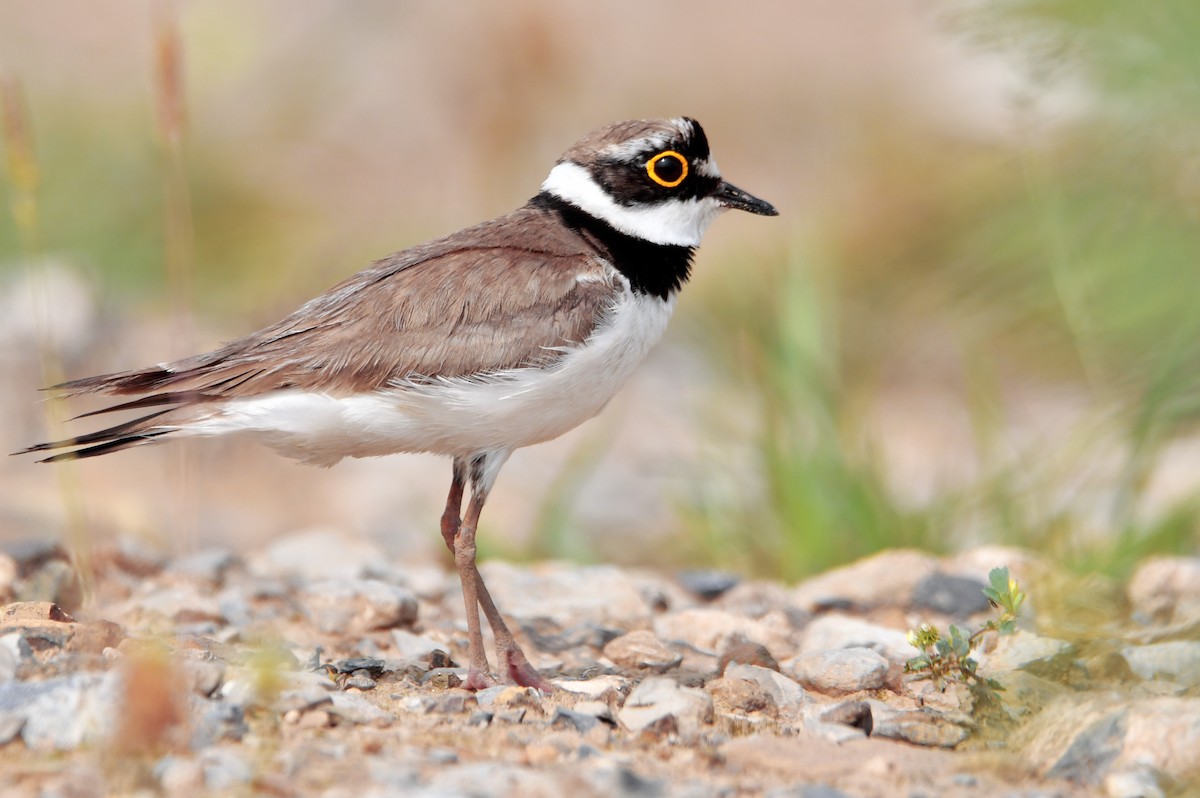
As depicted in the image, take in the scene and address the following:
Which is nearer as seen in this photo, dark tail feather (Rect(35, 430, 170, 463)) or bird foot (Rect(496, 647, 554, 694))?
dark tail feather (Rect(35, 430, 170, 463))

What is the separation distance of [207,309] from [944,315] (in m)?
5.06

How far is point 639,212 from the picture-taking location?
4.55 metres

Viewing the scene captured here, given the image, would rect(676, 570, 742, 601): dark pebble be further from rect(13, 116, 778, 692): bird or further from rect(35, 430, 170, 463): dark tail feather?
rect(35, 430, 170, 463): dark tail feather

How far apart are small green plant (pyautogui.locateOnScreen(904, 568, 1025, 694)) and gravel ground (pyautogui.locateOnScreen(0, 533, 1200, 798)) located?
9 cm

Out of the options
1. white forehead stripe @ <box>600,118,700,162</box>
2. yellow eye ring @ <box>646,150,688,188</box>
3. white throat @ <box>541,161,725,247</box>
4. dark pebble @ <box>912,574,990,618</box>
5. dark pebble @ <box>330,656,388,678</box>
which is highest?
white forehead stripe @ <box>600,118,700,162</box>

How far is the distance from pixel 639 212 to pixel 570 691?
155cm

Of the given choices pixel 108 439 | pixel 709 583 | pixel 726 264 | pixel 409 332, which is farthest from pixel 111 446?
pixel 726 264

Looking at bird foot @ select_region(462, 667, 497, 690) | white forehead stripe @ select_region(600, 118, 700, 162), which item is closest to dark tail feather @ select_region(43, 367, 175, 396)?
bird foot @ select_region(462, 667, 497, 690)

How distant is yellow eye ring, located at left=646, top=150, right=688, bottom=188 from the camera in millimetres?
4562

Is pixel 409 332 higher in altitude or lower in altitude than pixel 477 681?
higher

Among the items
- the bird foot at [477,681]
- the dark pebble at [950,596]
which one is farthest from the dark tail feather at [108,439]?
the dark pebble at [950,596]

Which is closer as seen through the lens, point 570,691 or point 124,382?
point 570,691

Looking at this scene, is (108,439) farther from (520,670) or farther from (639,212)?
(639,212)

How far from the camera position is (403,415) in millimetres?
4012
